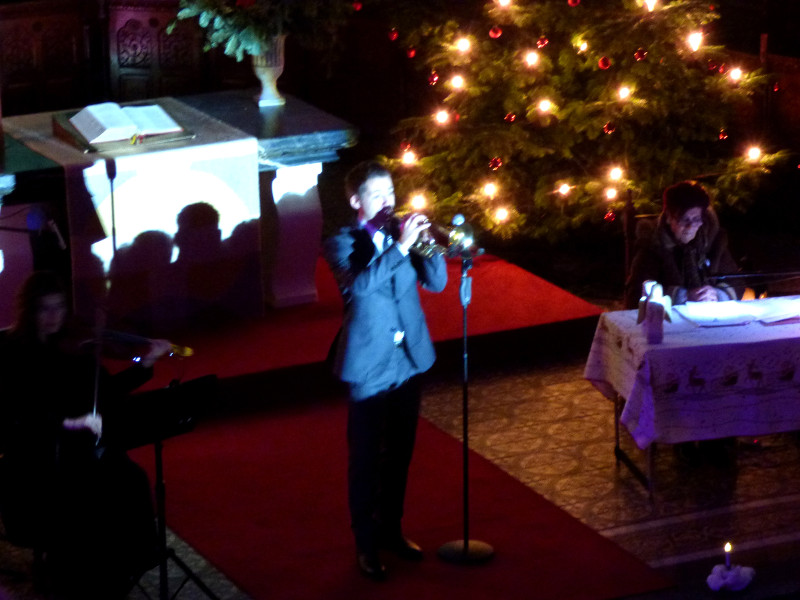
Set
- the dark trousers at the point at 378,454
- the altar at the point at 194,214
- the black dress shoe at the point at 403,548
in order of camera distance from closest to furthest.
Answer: the dark trousers at the point at 378,454, the black dress shoe at the point at 403,548, the altar at the point at 194,214

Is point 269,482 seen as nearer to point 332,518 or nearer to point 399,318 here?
point 332,518

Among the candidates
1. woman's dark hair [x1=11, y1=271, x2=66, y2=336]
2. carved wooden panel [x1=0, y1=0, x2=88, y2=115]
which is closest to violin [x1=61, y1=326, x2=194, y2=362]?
woman's dark hair [x1=11, y1=271, x2=66, y2=336]

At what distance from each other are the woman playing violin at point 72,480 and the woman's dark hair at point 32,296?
0.37 feet

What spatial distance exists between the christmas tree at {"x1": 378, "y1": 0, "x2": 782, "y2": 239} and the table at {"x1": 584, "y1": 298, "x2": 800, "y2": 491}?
2609 millimetres

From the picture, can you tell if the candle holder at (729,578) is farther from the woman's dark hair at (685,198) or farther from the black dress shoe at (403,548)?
the woman's dark hair at (685,198)

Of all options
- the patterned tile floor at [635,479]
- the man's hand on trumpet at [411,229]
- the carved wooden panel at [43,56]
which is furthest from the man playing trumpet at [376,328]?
the carved wooden panel at [43,56]

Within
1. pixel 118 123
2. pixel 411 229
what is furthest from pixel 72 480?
pixel 118 123

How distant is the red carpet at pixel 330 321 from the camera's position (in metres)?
6.71

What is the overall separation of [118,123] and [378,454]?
9.52 ft

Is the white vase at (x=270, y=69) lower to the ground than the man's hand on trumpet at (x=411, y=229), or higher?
higher

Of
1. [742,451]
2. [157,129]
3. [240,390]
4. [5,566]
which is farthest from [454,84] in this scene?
[5,566]

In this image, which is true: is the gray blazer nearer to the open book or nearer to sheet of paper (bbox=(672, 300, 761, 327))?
sheet of paper (bbox=(672, 300, 761, 327))

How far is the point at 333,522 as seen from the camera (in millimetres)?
5340

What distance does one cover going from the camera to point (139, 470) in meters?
4.70
